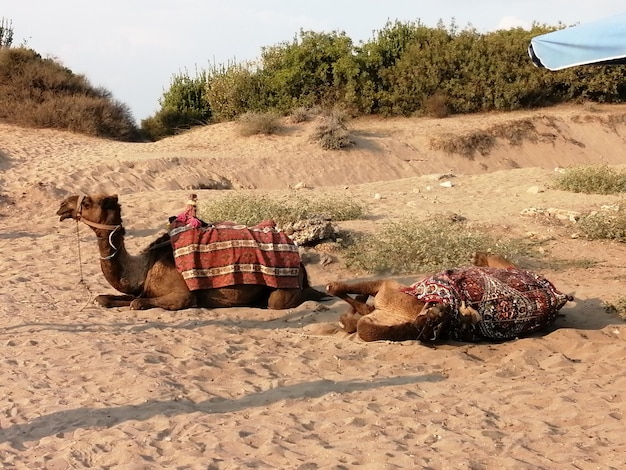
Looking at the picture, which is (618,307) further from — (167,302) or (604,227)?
(167,302)

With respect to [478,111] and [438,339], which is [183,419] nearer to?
[438,339]

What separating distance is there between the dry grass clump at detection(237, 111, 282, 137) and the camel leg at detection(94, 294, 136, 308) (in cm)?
1664

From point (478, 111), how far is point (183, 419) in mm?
26368

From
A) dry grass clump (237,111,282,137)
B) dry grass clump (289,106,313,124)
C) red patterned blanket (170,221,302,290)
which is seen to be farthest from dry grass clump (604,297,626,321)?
dry grass clump (289,106,313,124)

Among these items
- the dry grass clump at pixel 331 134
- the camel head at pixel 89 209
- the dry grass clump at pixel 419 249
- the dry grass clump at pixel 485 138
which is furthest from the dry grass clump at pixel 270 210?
the dry grass clump at pixel 485 138

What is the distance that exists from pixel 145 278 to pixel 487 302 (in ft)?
12.1

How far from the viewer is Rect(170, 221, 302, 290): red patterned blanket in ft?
28.2

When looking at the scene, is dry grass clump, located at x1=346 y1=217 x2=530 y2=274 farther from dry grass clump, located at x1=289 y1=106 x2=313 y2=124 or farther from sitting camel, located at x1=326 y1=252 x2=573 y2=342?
dry grass clump, located at x1=289 y1=106 x2=313 y2=124

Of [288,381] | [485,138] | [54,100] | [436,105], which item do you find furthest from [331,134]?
[288,381]

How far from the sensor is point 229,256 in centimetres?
866

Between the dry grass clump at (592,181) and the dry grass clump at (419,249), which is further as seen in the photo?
the dry grass clump at (592,181)

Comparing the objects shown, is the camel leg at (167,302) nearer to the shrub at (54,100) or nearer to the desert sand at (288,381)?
the desert sand at (288,381)

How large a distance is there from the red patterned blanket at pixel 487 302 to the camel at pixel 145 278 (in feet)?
6.73

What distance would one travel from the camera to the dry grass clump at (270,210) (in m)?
12.7
